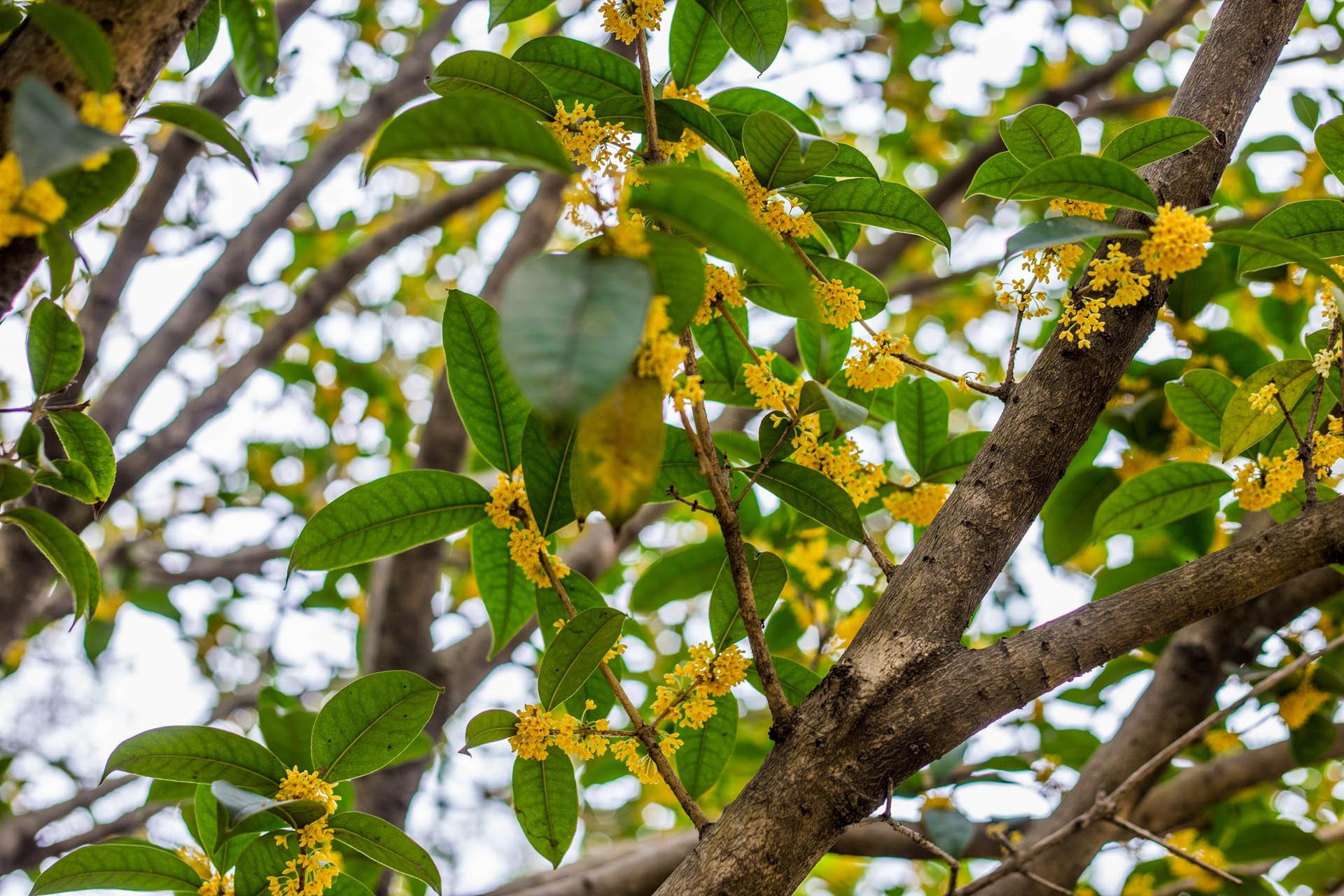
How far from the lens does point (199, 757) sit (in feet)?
2.95

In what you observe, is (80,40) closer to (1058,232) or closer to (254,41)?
(1058,232)

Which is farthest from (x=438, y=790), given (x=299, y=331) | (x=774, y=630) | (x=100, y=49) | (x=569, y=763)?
(x=100, y=49)

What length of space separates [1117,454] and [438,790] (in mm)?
2300

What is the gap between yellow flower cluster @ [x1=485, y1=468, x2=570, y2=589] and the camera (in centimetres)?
92

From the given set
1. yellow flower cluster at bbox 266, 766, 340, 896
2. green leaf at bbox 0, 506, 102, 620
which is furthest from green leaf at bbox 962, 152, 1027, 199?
green leaf at bbox 0, 506, 102, 620

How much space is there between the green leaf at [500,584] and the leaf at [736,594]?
21 centimetres

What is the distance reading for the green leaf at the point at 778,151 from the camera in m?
0.82

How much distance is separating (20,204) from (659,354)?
0.44 m

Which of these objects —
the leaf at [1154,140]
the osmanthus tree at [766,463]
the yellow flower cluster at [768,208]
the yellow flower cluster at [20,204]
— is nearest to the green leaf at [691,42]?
the osmanthus tree at [766,463]

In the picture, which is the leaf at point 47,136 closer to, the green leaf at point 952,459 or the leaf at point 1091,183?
the leaf at point 1091,183

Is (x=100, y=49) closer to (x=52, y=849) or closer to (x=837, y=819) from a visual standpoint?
(x=837, y=819)

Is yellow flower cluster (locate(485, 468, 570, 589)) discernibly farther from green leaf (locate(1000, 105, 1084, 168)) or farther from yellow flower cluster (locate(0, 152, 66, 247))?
green leaf (locate(1000, 105, 1084, 168))

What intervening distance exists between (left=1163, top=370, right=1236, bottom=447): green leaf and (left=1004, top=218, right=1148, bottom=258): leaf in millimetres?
564

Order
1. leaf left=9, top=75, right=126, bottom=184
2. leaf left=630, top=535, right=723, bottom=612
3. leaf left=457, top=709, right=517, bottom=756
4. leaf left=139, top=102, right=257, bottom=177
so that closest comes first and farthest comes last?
leaf left=9, top=75, right=126, bottom=184 → leaf left=139, top=102, right=257, bottom=177 → leaf left=457, top=709, right=517, bottom=756 → leaf left=630, top=535, right=723, bottom=612
